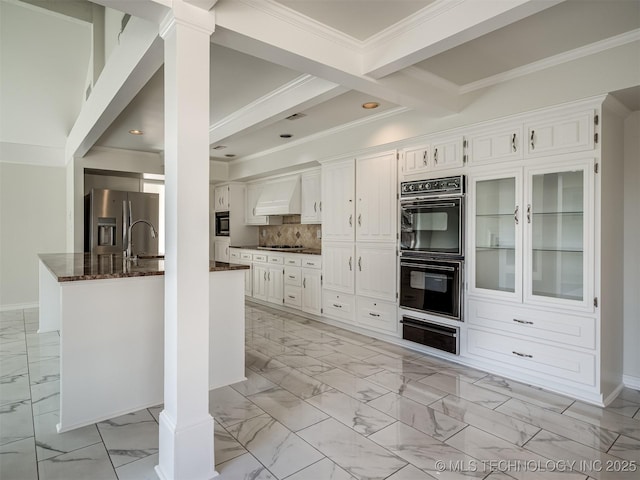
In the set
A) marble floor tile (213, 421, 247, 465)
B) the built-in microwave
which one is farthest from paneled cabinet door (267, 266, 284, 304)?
marble floor tile (213, 421, 247, 465)

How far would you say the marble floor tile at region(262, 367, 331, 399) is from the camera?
2.85m

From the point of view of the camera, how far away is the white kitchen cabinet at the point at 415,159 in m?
3.70

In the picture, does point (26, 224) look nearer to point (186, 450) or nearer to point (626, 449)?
point (186, 450)

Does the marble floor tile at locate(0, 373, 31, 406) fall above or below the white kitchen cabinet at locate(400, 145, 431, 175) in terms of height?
below

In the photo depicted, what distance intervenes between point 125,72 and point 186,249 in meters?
1.67

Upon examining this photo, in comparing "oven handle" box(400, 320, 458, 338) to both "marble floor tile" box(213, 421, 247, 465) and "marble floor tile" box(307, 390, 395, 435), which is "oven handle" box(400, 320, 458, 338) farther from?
"marble floor tile" box(213, 421, 247, 465)

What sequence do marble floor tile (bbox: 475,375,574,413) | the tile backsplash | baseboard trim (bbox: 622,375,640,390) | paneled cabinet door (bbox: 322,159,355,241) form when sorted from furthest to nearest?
the tile backsplash
paneled cabinet door (bbox: 322,159,355,241)
baseboard trim (bbox: 622,375,640,390)
marble floor tile (bbox: 475,375,574,413)

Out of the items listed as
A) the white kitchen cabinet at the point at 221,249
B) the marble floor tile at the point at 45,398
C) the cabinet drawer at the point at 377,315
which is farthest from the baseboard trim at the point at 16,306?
the cabinet drawer at the point at 377,315

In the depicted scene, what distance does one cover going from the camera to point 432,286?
363 centimetres

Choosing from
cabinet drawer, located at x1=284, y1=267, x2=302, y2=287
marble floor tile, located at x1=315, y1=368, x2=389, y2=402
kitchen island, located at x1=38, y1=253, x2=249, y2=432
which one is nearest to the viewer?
kitchen island, located at x1=38, y1=253, x2=249, y2=432

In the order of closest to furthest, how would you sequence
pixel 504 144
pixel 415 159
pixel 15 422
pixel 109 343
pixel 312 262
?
pixel 15 422 < pixel 109 343 < pixel 504 144 < pixel 415 159 < pixel 312 262

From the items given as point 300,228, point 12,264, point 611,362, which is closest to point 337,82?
point 611,362

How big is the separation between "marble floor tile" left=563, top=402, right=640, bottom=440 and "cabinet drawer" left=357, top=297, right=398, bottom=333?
1.75m

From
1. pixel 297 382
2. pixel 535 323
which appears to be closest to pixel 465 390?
pixel 535 323
